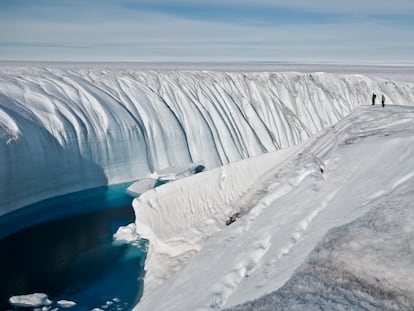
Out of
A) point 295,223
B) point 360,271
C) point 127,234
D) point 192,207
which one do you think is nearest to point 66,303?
point 192,207

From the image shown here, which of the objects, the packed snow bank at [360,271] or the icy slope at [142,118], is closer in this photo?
the packed snow bank at [360,271]

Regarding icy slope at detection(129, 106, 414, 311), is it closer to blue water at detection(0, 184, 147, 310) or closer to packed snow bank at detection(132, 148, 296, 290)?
packed snow bank at detection(132, 148, 296, 290)

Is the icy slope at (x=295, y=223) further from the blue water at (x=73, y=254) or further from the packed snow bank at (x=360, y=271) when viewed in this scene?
the blue water at (x=73, y=254)

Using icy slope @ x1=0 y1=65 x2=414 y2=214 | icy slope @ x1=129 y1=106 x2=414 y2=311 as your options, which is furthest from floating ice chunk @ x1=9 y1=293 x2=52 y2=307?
icy slope @ x1=0 y1=65 x2=414 y2=214

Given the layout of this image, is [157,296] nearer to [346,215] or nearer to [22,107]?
[346,215]

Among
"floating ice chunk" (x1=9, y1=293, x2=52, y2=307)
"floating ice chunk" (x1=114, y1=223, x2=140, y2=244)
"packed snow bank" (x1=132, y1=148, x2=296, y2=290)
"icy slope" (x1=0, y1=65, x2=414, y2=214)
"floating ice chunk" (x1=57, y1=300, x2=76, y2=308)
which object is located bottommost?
"floating ice chunk" (x1=57, y1=300, x2=76, y2=308)

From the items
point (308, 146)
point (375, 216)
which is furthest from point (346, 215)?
point (308, 146)

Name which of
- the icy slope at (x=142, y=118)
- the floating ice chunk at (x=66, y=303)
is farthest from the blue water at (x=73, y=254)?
the icy slope at (x=142, y=118)
